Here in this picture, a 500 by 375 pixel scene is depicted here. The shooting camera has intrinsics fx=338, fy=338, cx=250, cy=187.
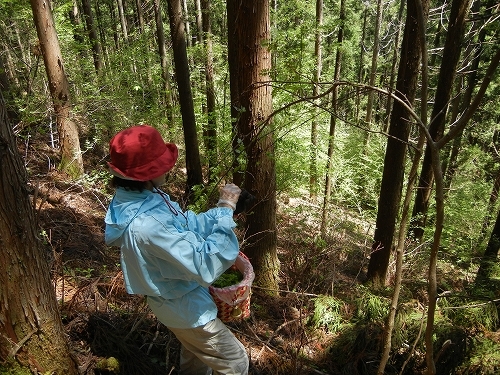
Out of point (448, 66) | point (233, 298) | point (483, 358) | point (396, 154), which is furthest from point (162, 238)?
point (448, 66)

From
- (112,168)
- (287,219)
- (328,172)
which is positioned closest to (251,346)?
(112,168)

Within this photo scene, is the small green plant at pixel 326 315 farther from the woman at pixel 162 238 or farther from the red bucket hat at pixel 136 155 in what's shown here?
the red bucket hat at pixel 136 155

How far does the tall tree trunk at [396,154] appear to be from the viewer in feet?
15.7

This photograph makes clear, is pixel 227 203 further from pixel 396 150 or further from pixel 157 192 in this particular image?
pixel 396 150

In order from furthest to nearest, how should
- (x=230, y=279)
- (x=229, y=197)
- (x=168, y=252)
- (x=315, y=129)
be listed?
(x=315, y=129) < (x=230, y=279) < (x=229, y=197) < (x=168, y=252)

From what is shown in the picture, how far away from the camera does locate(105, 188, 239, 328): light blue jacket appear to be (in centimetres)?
195

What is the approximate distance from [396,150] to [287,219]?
12.8 ft

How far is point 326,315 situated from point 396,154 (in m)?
2.77

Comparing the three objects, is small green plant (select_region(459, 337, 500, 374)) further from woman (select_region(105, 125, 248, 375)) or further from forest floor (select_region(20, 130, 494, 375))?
woman (select_region(105, 125, 248, 375))

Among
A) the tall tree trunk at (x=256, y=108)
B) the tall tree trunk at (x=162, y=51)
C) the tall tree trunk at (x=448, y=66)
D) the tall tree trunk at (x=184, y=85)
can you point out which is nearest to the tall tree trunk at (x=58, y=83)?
the tall tree trunk at (x=184, y=85)

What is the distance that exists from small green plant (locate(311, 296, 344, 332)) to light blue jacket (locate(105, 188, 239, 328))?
275 cm

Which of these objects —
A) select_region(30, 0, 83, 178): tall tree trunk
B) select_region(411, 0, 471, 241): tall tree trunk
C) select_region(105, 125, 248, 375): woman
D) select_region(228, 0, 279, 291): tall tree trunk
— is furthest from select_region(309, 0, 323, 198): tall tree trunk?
select_region(105, 125, 248, 375): woman

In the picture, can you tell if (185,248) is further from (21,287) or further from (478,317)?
(478,317)

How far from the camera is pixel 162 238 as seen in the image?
1.93 m
